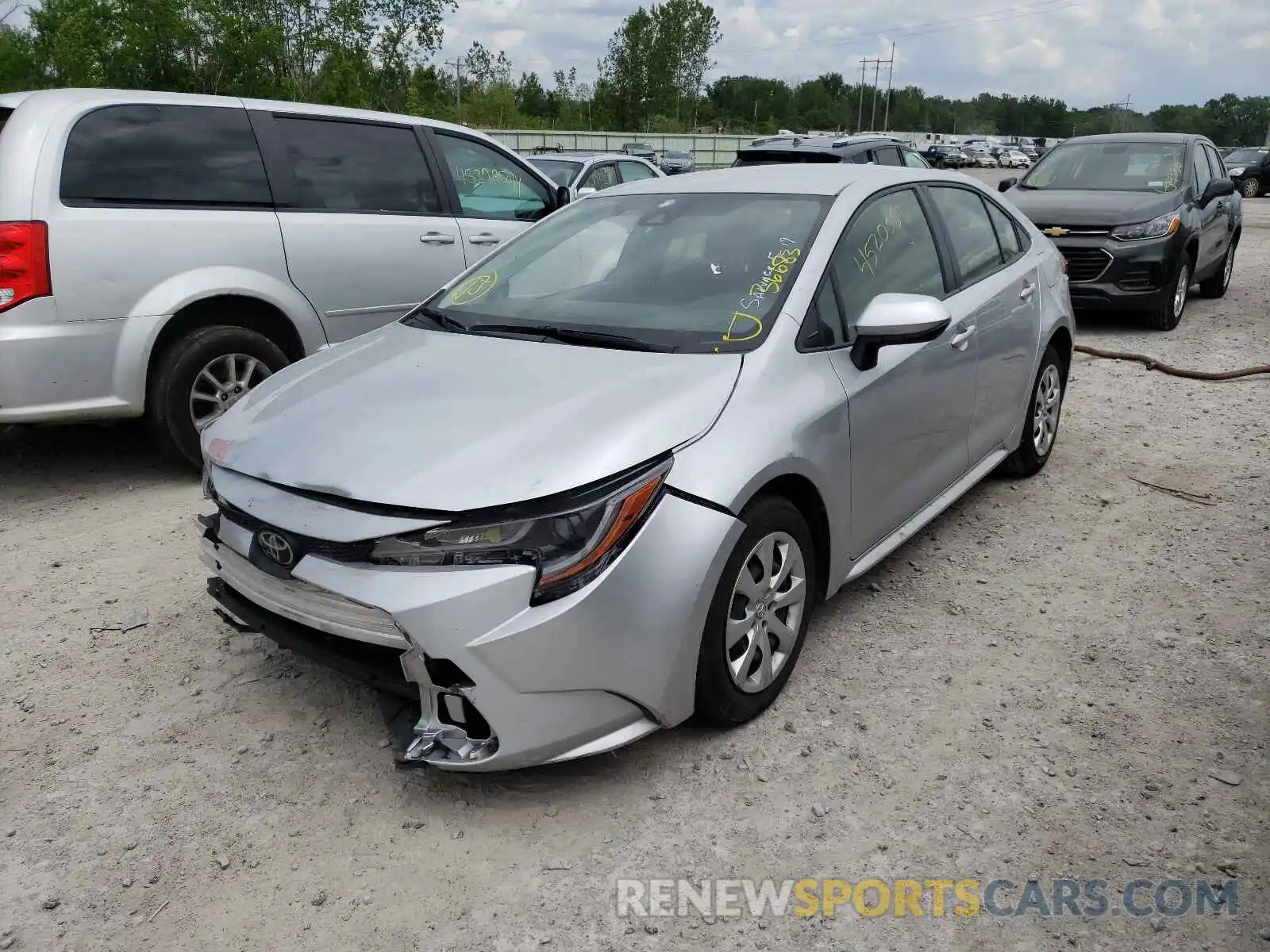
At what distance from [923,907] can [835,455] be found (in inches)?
53.6

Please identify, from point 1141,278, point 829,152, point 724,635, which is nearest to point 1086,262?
point 1141,278

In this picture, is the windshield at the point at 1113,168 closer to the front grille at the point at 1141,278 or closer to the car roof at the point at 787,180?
the front grille at the point at 1141,278

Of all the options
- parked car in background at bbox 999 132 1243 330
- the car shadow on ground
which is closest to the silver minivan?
the car shadow on ground

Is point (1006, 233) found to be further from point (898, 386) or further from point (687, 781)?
point (687, 781)

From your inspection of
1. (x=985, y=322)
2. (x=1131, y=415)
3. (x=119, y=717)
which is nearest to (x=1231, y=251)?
(x=1131, y=415)

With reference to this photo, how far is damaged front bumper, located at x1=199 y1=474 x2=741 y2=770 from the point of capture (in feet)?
8.14

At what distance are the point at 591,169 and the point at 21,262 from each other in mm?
8562

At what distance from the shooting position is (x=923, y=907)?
243 cm

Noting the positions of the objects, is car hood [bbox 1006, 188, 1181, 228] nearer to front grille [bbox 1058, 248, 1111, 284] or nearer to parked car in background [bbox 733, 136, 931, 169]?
front grille [bbox 1058, 248, 1111, 284]

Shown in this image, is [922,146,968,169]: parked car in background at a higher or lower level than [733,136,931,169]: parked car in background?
higher

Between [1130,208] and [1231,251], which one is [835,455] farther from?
[1231,251]

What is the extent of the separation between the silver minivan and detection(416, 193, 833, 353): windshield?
1.73m

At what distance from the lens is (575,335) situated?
11.1ft

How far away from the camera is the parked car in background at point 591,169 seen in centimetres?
1215
